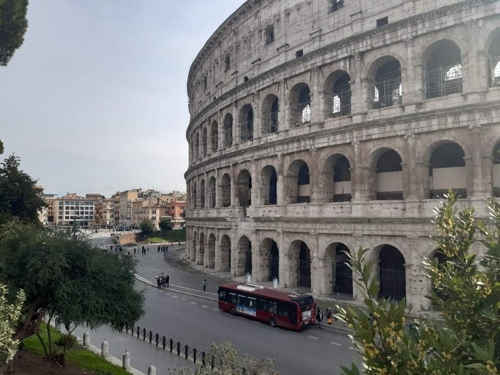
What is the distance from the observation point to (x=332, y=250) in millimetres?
26859

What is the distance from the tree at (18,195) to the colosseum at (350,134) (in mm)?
14605

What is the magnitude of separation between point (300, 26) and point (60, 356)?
25118 mm

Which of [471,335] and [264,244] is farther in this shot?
[264,244]

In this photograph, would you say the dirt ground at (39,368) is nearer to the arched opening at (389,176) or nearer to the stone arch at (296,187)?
the stone arch at (296,187)

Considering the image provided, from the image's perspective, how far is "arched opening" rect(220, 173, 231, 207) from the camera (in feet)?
121

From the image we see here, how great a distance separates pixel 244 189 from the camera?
3472 cm

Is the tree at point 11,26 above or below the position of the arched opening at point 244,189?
above

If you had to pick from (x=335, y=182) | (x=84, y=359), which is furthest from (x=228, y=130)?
(x=84, y=359)

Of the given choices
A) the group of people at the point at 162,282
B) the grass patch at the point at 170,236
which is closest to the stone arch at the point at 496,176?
the group of people at the point at 162,282

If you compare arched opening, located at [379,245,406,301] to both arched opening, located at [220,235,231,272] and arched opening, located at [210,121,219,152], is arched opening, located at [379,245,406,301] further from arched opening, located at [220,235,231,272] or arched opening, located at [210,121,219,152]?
arched opening, located at [210,121,219,152]

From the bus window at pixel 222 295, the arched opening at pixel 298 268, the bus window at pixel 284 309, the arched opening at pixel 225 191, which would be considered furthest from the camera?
the arched opening at pixel 225 191

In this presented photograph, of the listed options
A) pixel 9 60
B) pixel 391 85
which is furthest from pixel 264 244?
pixel 9 60

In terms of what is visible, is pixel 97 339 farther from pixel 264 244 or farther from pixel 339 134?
pixel 339 134

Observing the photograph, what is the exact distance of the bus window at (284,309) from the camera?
20.9 metres
